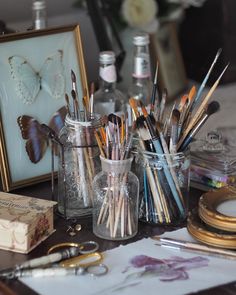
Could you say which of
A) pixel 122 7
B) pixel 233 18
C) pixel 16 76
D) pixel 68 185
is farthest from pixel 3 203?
pixel 233 18

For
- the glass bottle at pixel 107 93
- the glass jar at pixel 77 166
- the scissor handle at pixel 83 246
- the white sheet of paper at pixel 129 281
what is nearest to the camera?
the white sheet of paper at pixel 129 281

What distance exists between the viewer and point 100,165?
1092 mm

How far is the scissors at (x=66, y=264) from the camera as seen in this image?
91 centimetres

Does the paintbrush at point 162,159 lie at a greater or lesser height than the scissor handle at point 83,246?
greater

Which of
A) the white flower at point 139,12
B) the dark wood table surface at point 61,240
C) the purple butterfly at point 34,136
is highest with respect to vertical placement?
the white flower at point 139,12

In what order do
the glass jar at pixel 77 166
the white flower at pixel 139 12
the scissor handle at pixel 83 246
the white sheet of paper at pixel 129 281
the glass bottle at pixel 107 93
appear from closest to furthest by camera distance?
the white sheet of paper at pixel 129 281 → the scissor handle at pixel 83 246 → the glass jar at pixel 77 166 → the glass bottle at pixel 107 93 → the white flower at pixel 139 12

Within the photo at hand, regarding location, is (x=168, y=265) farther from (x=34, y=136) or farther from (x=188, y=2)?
(x=188, y=2)

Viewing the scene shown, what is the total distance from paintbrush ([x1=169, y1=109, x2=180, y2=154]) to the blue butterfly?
26cm

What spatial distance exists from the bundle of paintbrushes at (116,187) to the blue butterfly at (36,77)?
205mm

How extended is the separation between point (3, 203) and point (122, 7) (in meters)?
0.69

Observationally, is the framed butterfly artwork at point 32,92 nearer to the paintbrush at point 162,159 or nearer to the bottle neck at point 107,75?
the bottle neck at point 107,75

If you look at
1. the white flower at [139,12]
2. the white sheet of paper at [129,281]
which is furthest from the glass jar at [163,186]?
the white flower at [139,12]

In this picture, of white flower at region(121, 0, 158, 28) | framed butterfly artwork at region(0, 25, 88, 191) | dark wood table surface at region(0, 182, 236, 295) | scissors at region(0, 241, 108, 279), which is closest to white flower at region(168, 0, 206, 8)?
white flower at region(121, 0, 158, 28)

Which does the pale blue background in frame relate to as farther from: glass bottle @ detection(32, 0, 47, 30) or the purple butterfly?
glass bottle @ detection(32, 0, 47, 30)
